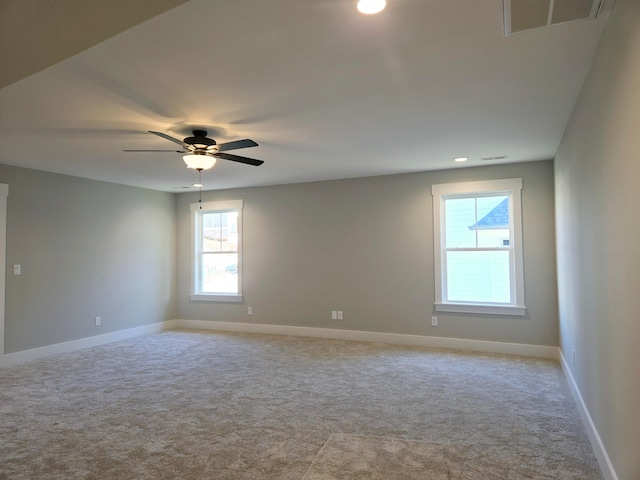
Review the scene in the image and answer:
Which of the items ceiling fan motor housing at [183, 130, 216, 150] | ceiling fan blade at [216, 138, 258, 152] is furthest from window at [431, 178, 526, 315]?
ceiling fan motor housing at [183, 130, 216, 150]

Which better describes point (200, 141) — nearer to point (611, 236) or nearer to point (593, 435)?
point (611, 236)

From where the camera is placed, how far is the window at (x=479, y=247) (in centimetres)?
516

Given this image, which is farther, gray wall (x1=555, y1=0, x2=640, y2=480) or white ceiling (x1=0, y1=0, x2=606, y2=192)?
white ceiling (x1=0, y1=0, x2=606, y2=192)

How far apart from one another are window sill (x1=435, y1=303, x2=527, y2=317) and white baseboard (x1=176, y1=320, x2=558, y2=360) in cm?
40

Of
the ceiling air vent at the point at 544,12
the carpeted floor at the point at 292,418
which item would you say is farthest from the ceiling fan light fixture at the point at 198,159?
the ceiling air vent at the point at 544,12

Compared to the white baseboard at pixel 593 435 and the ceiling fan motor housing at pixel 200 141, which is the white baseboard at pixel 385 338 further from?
the ceiling fan motor housing at pixel 200 141

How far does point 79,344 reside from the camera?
5.66 m

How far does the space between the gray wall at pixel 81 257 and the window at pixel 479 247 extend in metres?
4.75

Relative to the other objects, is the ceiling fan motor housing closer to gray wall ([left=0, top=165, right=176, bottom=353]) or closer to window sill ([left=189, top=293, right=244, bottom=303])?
gray wall ([left=0, top=165, right=176, bottom=353])

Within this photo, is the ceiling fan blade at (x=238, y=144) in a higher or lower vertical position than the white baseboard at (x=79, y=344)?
higher

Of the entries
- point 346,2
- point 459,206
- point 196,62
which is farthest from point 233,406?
point 459,206

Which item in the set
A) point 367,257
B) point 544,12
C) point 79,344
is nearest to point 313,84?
point 544,12

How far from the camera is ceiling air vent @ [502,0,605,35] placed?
174 centimetres

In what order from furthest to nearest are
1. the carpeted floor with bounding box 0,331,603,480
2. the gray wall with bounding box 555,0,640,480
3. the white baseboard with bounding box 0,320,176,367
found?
the white baseboard with bounding box 0,320,176,367 → the carpeted floor with bounding box 0,331,603,480 → the gray wall with bounding box 555,0,640,480
